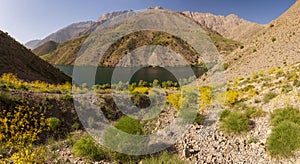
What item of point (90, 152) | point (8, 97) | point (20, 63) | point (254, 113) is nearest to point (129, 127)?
point (90, 152)

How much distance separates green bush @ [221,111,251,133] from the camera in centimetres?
984

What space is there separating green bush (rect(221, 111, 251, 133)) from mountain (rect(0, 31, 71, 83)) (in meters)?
24.5

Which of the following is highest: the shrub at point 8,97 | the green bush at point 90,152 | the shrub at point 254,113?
the shrub at point 254,113

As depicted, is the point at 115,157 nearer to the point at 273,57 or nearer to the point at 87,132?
the point at 87,132

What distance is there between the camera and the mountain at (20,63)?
2856 cm

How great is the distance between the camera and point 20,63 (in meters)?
32.4

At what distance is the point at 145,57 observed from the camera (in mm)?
158875

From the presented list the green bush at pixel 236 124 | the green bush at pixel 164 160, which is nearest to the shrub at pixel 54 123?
the green bush at pixel 164 160

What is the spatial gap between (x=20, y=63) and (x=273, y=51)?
35.8 meters

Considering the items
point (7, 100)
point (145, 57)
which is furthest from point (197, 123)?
point (145, 57)

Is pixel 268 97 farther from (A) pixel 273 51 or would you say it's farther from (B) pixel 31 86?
(A) pixel 273 51

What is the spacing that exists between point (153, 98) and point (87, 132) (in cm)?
718

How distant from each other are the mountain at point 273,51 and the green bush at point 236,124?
18.9 metres

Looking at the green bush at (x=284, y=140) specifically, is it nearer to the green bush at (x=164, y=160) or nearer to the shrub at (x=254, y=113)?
the shrub at (x=254, y=113)
